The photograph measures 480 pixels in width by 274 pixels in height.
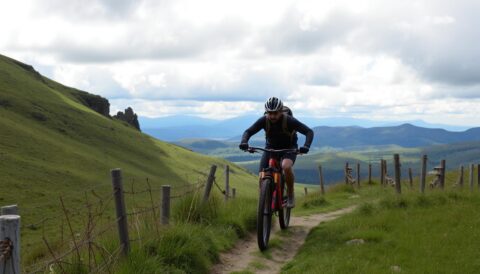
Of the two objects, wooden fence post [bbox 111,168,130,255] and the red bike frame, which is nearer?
wooden fence post [bbox 111,168,130,255]

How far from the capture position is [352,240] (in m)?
11.3

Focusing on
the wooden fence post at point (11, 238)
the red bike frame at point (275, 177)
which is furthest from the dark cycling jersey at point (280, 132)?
the wooden fence post at point (11, 238)

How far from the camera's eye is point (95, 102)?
7215 inches

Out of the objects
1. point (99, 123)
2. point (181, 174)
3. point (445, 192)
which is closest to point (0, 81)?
point (99, 123)

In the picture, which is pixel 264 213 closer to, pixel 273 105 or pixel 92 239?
pixel 273 105

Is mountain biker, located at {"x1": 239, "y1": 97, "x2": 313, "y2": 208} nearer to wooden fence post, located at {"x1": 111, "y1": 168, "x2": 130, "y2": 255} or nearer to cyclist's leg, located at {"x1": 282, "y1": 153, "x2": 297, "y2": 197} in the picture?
cyclist's leg, located at {"x1": 282, "y1": 153, "x2": 297, "y2": 197}

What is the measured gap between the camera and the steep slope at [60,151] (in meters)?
74.4

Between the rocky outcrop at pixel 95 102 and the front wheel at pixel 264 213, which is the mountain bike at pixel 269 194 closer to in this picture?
the front wheel at pixel 264 213

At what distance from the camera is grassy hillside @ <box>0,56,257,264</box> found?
237 feet

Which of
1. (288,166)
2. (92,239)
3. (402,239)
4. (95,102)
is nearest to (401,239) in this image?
(402,239)

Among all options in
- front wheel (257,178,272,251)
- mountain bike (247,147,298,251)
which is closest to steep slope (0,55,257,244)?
mountain bike (247,147,298,251)

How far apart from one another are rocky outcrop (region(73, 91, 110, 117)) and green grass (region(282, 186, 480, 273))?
6907 inches

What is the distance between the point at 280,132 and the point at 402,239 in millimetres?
3751

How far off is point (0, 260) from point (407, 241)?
848cm
